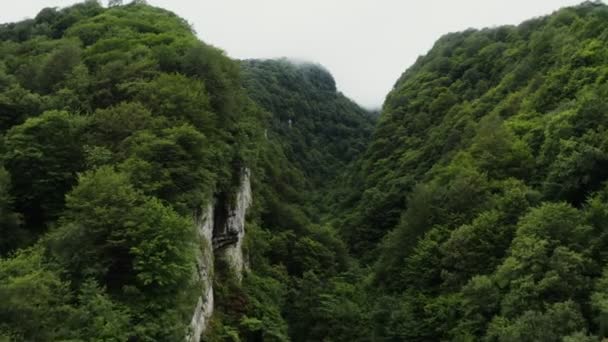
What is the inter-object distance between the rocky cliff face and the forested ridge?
3.31ft

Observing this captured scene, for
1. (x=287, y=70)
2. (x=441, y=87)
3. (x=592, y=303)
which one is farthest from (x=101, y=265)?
(x=287, y=70)

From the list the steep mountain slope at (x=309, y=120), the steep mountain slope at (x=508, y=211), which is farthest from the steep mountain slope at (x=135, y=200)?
the steep mountain slope at (x=309, y=120)

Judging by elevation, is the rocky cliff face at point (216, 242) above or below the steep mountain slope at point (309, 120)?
below

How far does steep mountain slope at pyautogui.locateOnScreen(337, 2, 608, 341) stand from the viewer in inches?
1283

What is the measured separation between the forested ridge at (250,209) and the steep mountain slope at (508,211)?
0.16 meters

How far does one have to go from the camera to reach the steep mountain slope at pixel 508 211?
3259cm

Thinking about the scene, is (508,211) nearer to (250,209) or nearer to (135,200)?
(250,209)

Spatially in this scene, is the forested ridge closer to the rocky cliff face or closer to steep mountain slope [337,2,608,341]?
steep mountain slope [337,2,608,341]

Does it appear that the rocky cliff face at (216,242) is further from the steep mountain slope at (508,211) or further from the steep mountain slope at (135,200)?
the steep mountain slope at (508,211)

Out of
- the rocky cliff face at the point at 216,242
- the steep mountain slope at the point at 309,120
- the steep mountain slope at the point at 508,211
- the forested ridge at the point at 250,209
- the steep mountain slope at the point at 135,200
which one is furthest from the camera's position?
the steep mountain slope at the point at 309,120

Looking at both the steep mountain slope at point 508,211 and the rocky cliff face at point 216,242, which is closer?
the rocky cliff face at point 216,242

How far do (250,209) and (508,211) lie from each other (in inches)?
968

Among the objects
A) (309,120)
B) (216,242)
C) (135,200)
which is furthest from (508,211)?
(309,120)

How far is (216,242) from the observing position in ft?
135
